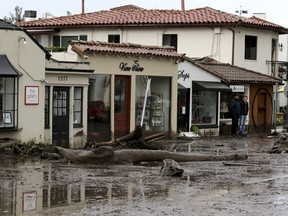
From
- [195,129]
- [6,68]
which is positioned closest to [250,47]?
[195,129]

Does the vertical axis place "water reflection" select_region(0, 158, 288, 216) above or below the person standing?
below

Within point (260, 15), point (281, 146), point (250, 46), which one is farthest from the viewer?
point (260, 15)

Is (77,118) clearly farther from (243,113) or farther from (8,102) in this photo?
(243,113)

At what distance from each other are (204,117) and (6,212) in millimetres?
23730

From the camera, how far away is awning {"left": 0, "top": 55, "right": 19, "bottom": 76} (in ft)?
72.7

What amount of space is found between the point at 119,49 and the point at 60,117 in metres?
4.51

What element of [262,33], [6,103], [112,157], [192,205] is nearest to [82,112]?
[6,103]

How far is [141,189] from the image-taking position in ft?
51.0

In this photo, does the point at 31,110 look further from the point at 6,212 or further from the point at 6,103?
the point at 6,212

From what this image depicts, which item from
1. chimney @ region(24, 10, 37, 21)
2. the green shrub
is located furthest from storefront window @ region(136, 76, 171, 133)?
chimney @ region(24, 10, 37, 21)

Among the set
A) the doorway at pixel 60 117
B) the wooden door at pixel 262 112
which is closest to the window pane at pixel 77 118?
the doorway at pixel 60 117

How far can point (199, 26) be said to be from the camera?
39.9 meters

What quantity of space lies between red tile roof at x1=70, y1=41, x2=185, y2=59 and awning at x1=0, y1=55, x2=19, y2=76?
4486 mm

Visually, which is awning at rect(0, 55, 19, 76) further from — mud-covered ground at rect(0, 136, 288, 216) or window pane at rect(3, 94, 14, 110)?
mud-covered ground at rect(0, 136, 288, 216)
